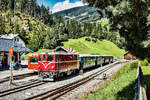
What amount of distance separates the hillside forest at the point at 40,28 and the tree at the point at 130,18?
64.6 m

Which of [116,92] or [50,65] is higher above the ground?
[50,65]

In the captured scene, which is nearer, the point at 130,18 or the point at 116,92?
the point at 130,18

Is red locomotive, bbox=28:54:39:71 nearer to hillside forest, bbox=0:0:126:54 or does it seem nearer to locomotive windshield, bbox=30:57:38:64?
locomotive windshield, bbox=30:57:38:64

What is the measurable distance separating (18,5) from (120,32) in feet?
548

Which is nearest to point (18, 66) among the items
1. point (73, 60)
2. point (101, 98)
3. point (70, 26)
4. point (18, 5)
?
point (73, 60)

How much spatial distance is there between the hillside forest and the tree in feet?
212

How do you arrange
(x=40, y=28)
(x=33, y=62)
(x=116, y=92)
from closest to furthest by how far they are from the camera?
(x=116, y=92) < (x=33, y=62) < (x=40, y=28)

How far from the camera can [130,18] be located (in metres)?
6.64

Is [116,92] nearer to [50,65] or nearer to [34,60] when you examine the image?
[50,65]

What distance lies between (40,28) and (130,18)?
439ft

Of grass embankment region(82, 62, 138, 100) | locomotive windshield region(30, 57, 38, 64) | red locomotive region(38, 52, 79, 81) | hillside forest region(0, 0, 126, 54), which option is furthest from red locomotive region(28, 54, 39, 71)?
hillside forest region(0, 0, 126, 54)

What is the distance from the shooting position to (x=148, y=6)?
5816 millimetres

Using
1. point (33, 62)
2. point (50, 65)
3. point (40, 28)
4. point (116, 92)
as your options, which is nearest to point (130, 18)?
point (116, 92)

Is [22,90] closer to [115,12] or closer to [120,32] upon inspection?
[120,32]
